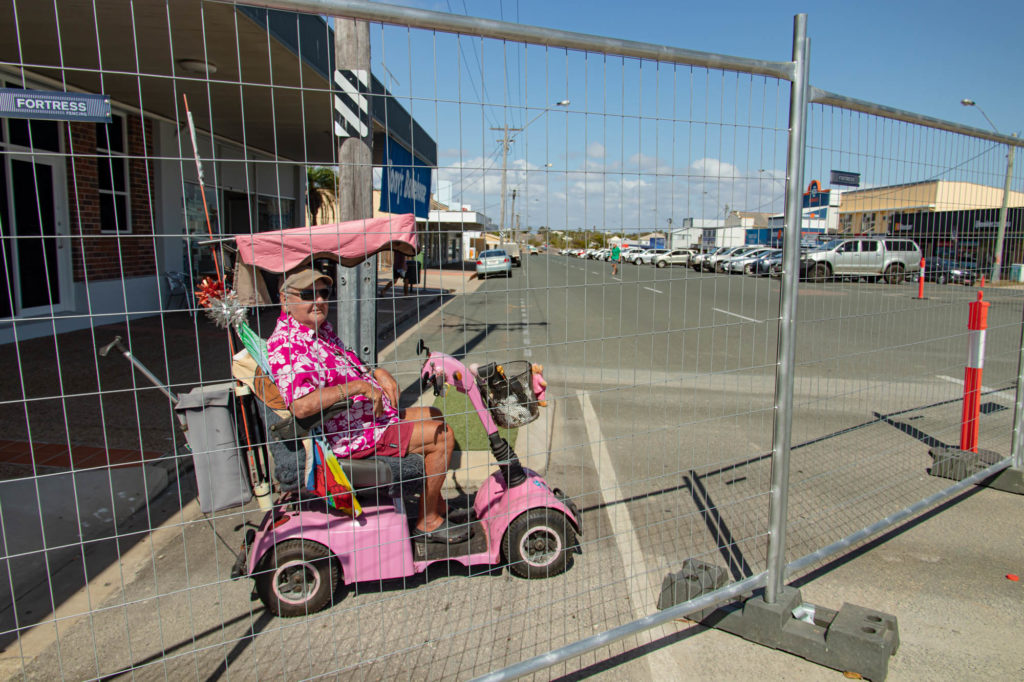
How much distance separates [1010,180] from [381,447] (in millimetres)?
4777

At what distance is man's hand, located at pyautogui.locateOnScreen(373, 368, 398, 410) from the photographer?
3576 mm

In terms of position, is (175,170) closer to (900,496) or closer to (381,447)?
(381,447)

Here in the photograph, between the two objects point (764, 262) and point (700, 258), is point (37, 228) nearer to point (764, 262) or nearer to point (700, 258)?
point (700, 258)

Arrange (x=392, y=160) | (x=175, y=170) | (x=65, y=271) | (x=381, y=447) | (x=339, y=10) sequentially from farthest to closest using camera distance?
(x=175, y=170), (x=65, y=271), (x=392, y=160), (x=381, y=447), (x=339, y=10)

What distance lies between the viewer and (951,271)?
4.58 m

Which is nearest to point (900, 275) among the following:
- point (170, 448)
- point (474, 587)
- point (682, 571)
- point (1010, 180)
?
point (1010, 180)

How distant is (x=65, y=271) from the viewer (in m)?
9.23

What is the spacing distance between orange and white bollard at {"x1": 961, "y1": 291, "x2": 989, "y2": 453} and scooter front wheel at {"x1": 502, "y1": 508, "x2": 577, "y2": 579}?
3484 mm

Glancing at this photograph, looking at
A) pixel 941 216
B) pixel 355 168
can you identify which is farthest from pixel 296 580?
pixel 941 216

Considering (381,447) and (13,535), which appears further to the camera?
(13,535)

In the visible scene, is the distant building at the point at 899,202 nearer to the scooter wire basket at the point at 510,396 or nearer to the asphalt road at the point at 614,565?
the asphalt road at the point at 614,565

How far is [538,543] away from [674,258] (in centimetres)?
165

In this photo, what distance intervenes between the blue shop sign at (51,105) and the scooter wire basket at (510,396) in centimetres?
199

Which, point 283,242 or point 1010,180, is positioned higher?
point 1010,180
